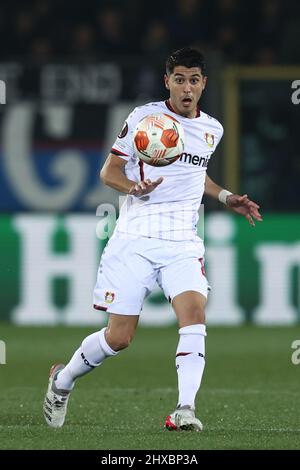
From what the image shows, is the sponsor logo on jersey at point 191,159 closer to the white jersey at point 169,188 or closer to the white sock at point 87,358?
the white jersey at point 169,188

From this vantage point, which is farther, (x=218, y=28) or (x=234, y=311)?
(x=218, y=28)

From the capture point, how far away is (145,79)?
14.5 meters

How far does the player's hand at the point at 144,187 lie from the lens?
714 centimetres

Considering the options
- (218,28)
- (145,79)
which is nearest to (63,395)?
(145,79)

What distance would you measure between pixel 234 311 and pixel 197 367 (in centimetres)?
654

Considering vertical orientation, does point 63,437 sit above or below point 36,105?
below

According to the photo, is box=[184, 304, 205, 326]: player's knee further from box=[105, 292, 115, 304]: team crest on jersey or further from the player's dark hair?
the player's dark hair

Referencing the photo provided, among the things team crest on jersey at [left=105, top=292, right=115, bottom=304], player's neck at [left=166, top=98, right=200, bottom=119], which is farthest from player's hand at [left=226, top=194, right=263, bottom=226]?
team crest on jersey at [left=105, top=292, right=115, bottom=304]

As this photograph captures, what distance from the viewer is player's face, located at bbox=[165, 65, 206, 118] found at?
295 inches

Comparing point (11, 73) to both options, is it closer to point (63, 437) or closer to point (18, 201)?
point (18, 201)

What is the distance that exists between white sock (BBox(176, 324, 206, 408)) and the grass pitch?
276 millimetres

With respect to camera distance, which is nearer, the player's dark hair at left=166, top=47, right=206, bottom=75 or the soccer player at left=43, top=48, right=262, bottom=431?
the soccer player at left=43, top=48, right=262, bottom=431

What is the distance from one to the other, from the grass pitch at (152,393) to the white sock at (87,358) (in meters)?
0.26

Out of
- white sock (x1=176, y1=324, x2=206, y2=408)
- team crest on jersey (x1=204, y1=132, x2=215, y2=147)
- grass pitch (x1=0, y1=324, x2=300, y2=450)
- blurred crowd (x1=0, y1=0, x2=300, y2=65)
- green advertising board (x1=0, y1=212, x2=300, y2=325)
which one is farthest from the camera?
blurred crowd (x1=0, y1=0, x2=300, y2=65)
